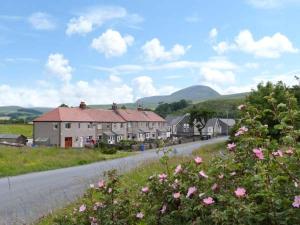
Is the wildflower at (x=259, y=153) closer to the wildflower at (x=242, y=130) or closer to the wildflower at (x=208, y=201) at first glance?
the wildflower at (x=242, y=130)

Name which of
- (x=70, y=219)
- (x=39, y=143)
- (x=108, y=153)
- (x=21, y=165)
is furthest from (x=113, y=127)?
(x=70, y=219)

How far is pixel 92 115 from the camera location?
3349 inches

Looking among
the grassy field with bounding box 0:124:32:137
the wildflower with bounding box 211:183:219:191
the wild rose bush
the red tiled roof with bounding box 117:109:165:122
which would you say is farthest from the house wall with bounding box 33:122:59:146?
the wildflower with bounding box 211:183:219:191

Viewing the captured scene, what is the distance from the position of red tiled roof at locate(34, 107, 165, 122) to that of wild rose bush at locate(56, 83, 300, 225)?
7168 cm

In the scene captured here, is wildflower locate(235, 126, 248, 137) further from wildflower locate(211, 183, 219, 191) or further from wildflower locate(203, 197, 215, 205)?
wildflower locate(203, 197, 215, 205)

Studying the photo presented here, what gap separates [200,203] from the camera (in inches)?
146

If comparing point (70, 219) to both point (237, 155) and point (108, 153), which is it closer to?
point (237, 155)

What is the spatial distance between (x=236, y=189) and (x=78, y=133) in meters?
75.4

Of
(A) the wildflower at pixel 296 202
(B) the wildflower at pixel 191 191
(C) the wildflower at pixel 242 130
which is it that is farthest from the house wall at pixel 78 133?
(A) the wildflower at pixel 296 202

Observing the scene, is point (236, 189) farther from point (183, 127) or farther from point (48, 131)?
point (183, 127)

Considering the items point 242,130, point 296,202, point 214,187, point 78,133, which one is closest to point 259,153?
point 242,130

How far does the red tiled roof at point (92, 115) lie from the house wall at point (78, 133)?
2.96 ft

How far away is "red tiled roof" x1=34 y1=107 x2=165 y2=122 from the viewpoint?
76.7 metres

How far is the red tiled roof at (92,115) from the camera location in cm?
7665
